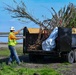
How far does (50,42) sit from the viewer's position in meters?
20.0

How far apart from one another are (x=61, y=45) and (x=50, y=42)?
65 cm

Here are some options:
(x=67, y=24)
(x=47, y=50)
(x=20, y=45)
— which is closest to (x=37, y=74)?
(x=47, y=50)

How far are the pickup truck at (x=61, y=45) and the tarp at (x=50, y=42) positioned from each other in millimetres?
188

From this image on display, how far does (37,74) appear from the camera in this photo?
1342cm

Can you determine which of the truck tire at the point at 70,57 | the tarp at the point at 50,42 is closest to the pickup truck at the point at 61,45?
the truck tire at the point at 70,57

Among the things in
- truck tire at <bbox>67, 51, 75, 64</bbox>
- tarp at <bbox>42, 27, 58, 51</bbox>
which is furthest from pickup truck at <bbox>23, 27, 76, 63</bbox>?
tarp at <bbox>42, 27, 58, 51</bbox>

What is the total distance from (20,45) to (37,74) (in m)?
19.4

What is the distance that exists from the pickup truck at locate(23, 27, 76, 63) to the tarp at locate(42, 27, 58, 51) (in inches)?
7.4

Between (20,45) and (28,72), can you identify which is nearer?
(28,72)

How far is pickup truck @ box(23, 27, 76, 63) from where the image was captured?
64.5 ft

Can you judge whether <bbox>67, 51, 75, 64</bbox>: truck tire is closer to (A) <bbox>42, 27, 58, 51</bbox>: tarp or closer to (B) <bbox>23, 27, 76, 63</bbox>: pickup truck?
(B) <bbox>23, 27, 76, 63</bbox>: pickup truck

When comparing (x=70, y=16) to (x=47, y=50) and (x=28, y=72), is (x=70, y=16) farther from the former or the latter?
(x=28, y=72)

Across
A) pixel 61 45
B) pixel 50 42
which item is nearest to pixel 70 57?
pixel 61 45

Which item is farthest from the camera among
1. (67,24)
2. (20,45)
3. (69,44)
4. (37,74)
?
(20,45)
